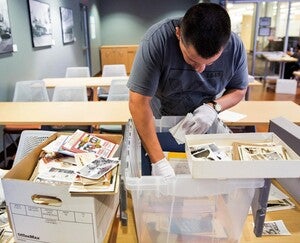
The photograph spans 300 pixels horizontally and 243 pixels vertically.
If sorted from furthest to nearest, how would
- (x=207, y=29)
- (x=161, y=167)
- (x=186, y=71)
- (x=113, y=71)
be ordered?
1. (x=113, y=71)
2. (x=186, y=71)
3. (x=161, y=167)
4. (x=207, y=29)

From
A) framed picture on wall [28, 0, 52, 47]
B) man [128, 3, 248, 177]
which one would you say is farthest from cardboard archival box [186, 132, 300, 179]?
framed picture on wall [28, 0, 52, 47]

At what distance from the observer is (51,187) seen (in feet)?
2.43

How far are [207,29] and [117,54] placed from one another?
8.26 meters

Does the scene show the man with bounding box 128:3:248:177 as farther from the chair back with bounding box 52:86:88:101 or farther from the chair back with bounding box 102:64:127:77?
the chair back with bounding box 102:64:127:77

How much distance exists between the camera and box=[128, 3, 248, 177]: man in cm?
85

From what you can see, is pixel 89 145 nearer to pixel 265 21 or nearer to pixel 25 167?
pixel 25 167

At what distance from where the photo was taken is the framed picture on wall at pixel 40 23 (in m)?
4.16

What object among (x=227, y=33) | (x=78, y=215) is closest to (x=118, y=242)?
(x=78, y=215)

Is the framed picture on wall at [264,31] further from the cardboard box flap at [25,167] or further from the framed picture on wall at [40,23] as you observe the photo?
the cardboard box flap at [25,167]

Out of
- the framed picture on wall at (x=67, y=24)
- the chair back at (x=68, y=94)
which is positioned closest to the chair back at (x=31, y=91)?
the chair back at (x=68, y=94)

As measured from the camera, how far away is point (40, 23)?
442cm

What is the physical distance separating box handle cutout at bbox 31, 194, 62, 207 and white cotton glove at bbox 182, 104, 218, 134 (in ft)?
1.91

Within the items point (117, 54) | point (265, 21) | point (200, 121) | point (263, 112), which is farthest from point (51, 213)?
point (117, 54)

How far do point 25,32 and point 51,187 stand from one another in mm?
3860
